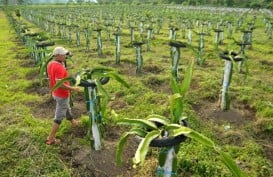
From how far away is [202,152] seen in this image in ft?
15.2

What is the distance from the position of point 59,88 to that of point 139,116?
1762 millimetres

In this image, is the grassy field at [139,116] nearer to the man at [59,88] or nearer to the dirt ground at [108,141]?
the dirt ground at [108,141]

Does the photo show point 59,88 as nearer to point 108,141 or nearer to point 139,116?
point 108,141

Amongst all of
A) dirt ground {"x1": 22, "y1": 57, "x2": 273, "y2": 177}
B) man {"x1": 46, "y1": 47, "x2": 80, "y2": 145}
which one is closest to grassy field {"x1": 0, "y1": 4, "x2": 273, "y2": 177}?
dirt ground {"x1": 22, "y1": 57, "x2": 273, "y2": 177}

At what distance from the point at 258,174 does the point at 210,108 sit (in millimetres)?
2355

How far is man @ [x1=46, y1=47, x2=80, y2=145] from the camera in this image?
471 cm

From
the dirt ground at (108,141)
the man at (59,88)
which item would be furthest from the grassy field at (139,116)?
the man at (59,88)

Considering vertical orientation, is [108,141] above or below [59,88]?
below

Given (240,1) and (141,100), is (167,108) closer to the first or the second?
(141,100)

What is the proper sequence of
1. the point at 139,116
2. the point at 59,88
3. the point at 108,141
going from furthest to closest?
1. the point at 139,116
2. the point at 108,141
3. the point at 59,88

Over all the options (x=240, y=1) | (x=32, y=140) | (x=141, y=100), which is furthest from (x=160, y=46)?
(x=240, y=1)

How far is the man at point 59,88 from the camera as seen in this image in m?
4.71

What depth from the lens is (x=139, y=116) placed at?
19.8 ft

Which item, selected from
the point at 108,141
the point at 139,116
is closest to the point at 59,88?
the point at 108,141
